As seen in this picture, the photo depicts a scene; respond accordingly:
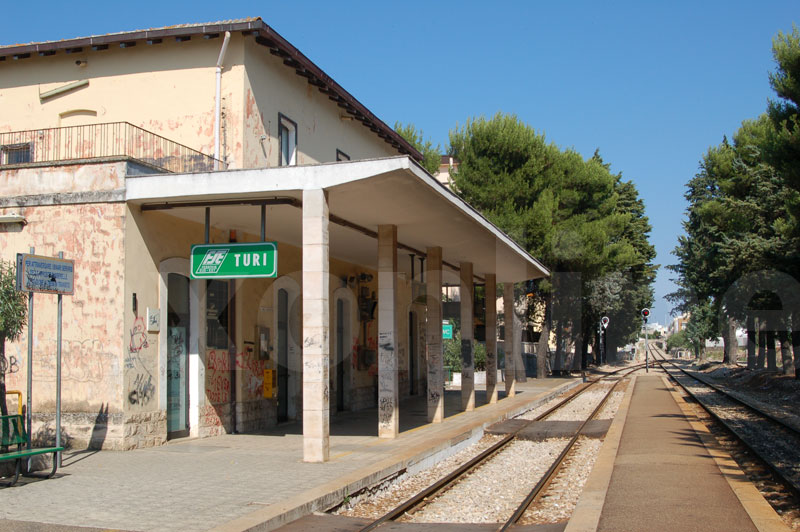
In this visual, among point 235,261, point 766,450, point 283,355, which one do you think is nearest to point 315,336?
point 235,261

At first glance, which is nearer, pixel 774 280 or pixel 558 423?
pixel 558 423

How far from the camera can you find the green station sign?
9711 mm

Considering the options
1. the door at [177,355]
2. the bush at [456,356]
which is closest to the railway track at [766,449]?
the door at [177,355]

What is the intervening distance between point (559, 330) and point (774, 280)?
14.4m

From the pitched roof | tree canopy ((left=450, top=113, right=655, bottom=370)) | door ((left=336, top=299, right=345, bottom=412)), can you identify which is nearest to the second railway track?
door ((left=336, top=299, right=345, bottom=412))

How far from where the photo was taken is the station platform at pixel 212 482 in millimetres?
6332

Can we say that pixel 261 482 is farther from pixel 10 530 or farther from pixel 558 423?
pixel 558 423

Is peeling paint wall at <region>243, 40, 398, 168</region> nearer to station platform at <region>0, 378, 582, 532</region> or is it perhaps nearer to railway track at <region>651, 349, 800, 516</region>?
station platform at <region>0, 378, 582, 532</region>

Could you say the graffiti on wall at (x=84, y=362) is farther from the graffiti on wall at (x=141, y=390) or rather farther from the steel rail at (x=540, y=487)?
the steel rail at (x=540, y=487)

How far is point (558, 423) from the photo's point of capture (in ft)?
52.0

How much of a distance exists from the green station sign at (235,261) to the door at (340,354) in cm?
775

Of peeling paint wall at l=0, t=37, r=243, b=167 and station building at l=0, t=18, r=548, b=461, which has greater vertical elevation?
peeling paint wall at l=0, t=37, r=243, b=167

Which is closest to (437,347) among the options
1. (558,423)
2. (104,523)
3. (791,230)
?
(558,423)

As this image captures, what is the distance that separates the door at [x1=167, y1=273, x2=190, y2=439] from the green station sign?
1693 millimetres
